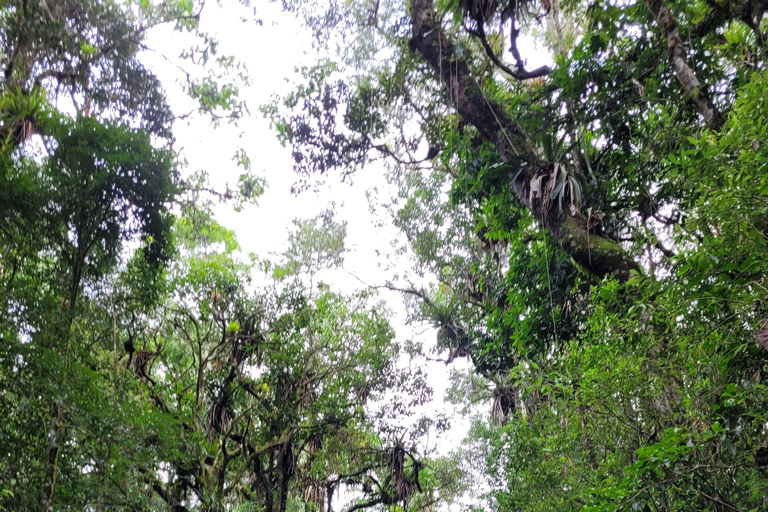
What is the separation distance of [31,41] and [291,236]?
23.2ft

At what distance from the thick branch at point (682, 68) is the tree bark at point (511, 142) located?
1292mm

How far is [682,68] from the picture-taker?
3.66 m

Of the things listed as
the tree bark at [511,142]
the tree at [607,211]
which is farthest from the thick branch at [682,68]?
the tree bark at [511,142]

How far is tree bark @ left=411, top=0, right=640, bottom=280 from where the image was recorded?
4328 mm

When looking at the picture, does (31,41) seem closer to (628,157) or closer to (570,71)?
(570,71)

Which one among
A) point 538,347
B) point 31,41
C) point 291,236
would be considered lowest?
point 538,347

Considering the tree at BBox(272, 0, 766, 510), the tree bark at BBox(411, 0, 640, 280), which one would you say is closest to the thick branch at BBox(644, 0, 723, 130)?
the tree at BBox(272, 0, 766, 510)

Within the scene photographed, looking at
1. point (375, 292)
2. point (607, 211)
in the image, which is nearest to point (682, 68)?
point (607, 211)

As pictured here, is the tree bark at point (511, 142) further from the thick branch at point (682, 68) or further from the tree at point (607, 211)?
the thick branch at point (682, 68)

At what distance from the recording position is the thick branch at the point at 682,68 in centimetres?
344

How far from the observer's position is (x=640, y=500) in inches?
98.4

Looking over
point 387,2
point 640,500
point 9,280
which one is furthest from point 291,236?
point 640,500

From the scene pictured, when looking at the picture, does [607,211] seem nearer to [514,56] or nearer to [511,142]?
[511,142]

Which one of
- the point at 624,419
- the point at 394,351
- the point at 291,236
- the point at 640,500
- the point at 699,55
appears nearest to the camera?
the point at 640,500
